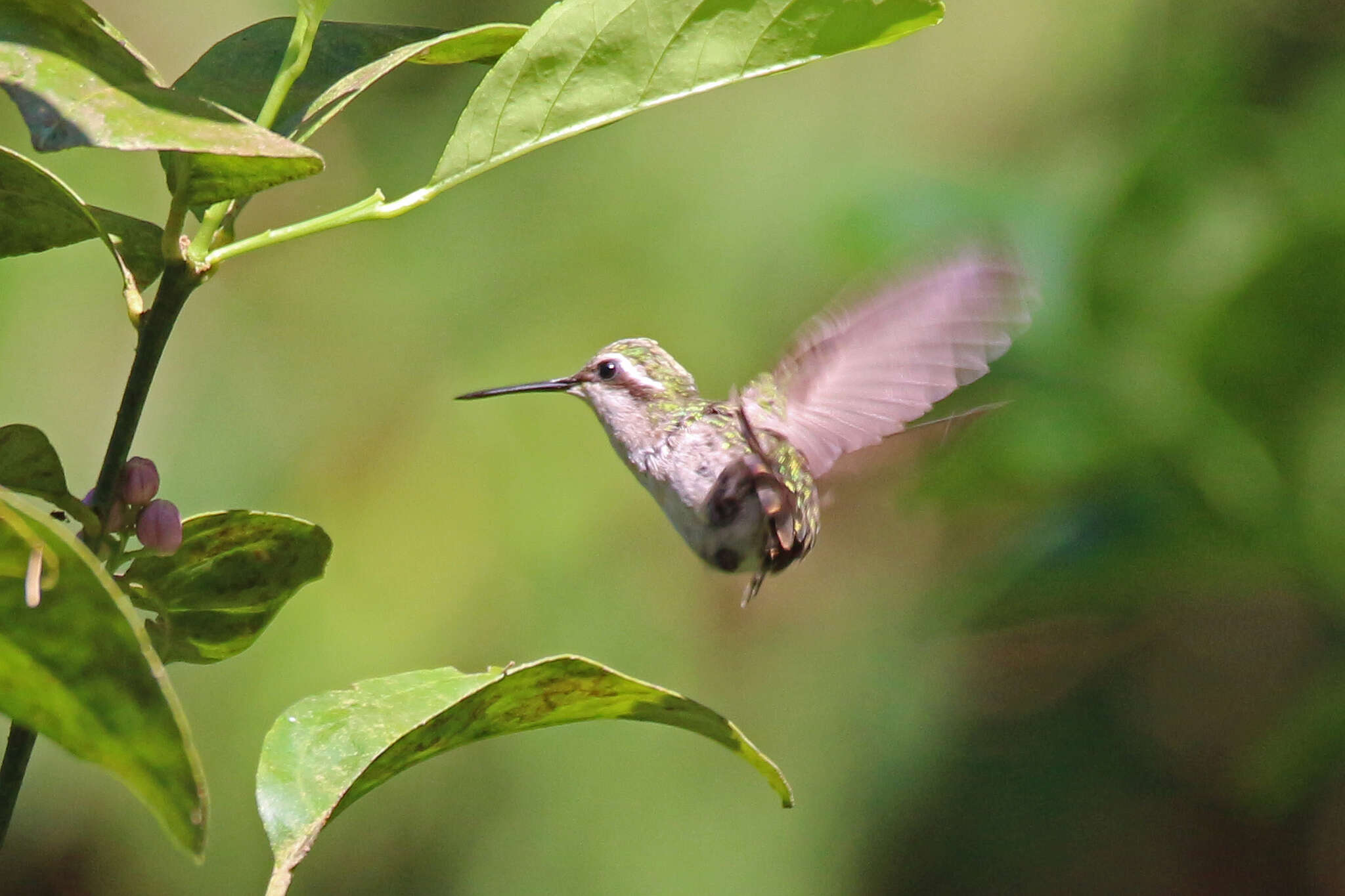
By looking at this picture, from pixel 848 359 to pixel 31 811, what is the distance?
6.96 feet

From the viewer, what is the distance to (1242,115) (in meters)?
2.48

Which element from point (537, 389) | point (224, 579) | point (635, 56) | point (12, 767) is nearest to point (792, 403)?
point (537, 389)

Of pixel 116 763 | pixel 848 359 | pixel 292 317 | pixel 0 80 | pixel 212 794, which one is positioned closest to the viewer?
pixel 116 763

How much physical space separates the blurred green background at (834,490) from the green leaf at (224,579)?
157cm

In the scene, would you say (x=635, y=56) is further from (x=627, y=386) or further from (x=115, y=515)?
(x=627, y=386)

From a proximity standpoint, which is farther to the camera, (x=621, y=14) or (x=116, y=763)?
(x=621, y=14)

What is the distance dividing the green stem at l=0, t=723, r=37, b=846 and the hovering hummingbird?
0.88 meters

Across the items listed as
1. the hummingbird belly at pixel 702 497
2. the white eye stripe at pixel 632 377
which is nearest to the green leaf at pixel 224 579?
the hummingbird belly at pixel 702 497

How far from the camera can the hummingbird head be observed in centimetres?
172

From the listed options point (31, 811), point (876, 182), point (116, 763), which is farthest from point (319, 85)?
point (31, 811)

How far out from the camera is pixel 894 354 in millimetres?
1500

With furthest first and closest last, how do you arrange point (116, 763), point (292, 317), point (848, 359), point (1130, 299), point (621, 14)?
1. point (292, 317)
2. point (1130, 299)
3. point (848, 359)
4. point (621, 14)
5. point (116, 763)

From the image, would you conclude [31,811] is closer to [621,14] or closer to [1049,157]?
[621,14]

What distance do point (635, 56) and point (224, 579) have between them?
447 mm
